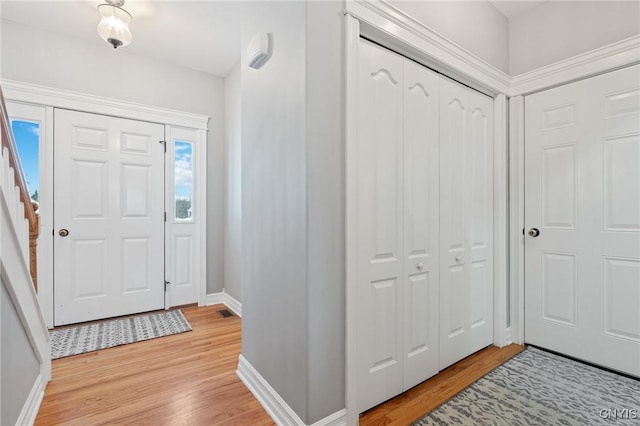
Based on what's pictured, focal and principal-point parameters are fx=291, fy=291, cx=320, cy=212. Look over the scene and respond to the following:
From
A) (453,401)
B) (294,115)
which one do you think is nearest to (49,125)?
(294,115)

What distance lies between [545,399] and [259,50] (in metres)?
2.65

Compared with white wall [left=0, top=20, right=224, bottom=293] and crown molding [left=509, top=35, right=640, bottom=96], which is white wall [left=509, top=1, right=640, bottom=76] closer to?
crown molding [left=509, top=35, right=640, bottom=96]

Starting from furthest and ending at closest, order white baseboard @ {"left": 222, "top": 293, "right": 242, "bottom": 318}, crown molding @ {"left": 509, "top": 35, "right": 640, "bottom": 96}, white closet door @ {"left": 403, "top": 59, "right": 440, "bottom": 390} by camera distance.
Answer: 1. white baseboard @ {"left": 222, "top": 293, "right": 242, "bottom": 318}
2. crown molding @ {"left": 509, "top": 35, "right": 640, "bottom": 96}
3. white closet door @ {"left": 403, "top": 59, "right": 440, "bottom": 390}

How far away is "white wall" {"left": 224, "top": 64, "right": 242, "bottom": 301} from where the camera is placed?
11.0ft

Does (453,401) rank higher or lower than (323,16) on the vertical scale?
lower

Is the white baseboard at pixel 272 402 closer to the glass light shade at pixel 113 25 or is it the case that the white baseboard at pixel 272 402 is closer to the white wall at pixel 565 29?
the glass light shade at pixel 113 25

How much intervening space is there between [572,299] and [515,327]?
1.62ft

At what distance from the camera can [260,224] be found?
1821 mm

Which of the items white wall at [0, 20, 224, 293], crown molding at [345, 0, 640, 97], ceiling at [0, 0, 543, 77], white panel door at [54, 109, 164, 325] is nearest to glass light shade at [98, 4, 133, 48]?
ceiling at [0, 0, 543, 77]

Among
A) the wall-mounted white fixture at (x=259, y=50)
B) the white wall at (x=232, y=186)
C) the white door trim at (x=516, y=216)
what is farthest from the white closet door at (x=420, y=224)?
the white wall at (x=232, y=186)

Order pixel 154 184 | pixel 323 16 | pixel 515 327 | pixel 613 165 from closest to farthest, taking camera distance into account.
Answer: pixel 323 16 → pixel 613 165 → pixel 515 327 → pixel 154 184

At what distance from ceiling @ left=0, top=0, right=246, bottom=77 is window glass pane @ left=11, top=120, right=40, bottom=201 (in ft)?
3.08

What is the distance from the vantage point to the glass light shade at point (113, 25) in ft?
7.47

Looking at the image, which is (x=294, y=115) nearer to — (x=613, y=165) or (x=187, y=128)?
(x=613, y=165)
